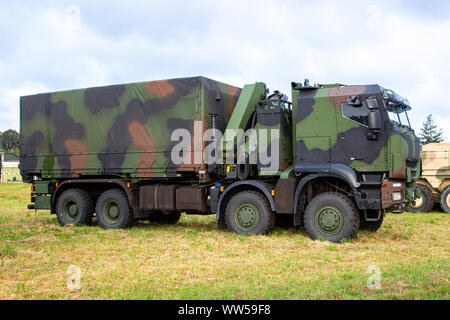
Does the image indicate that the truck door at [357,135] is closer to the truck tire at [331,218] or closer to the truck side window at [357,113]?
the truck side window at [357,113]

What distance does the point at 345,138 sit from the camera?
9.70m

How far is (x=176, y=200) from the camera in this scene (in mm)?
11430

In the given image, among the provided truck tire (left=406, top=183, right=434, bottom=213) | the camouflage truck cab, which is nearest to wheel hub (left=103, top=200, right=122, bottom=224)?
the camouflage truck cab

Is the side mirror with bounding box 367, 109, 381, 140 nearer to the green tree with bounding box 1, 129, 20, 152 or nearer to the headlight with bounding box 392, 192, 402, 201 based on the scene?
the headlight with bounding box 392, 192, 402, 201

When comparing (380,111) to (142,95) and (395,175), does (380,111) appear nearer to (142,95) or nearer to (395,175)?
(395,175)

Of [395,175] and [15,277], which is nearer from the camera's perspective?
[15,277]

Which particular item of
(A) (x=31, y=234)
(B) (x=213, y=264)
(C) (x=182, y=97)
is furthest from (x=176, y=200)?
(B) (x=213, y=264)

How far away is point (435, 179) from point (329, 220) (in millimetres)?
9252

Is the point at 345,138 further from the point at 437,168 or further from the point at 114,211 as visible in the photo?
the point at 437,168

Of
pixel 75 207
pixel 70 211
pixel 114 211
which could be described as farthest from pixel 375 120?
pixel 70 211

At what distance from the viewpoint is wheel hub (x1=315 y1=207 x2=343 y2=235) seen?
377 inches

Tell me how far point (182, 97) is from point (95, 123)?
2660mm

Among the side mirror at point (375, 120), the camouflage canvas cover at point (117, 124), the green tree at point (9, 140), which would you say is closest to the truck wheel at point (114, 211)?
the camouflage canvas cover at point (117, 124)

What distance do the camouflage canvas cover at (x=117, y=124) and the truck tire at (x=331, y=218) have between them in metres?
2.84
